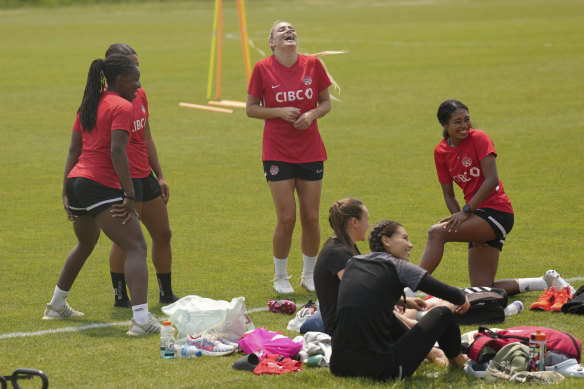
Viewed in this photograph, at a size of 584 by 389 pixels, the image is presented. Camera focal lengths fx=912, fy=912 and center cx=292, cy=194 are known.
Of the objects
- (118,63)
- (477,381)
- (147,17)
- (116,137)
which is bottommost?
(477,381)

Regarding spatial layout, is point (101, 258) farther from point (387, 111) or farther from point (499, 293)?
point (387, 111)

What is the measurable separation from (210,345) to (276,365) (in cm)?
75

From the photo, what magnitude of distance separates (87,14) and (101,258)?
63.0 meters

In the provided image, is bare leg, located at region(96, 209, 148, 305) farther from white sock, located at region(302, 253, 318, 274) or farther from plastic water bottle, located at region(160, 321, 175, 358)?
white sock, located at region(302, 253, 318, 274)

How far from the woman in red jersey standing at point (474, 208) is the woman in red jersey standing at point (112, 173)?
2633 mm

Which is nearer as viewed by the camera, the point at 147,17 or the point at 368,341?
the point at 368,341

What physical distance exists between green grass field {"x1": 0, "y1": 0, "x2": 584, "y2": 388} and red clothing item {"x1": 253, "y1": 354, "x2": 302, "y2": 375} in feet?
0.35

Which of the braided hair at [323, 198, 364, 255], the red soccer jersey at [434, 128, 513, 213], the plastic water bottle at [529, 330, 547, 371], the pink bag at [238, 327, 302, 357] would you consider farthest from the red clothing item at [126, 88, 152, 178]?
the plastic water bottle at [529, 330, 547, 371]

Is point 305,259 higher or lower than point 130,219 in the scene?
lower

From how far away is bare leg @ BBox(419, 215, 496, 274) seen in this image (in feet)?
27.8

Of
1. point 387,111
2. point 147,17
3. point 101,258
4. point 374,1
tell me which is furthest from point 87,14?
point 101,258

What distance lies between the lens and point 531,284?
8609mm

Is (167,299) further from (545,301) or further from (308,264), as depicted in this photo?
(545,301)

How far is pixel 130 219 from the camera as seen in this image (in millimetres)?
7656
